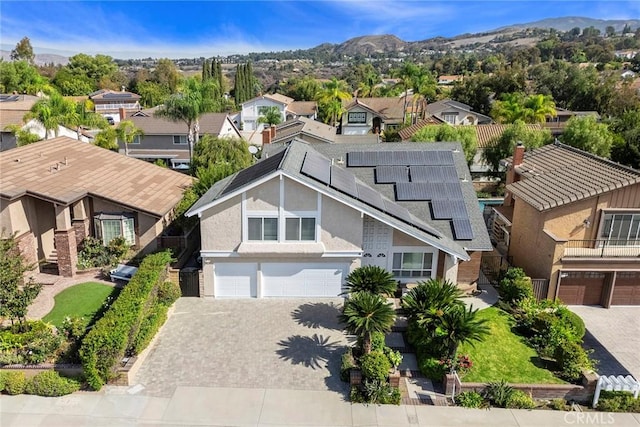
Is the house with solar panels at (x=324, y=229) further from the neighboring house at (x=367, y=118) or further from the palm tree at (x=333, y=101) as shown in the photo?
the neighboring house at (x=367, y=118)

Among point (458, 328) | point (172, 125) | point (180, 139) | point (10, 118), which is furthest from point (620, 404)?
point (10, 118)

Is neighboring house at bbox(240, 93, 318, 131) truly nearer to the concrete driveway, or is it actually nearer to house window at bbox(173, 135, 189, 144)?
house window at bbox(173, 135, 189, 144)

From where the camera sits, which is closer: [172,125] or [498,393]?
[498,393]

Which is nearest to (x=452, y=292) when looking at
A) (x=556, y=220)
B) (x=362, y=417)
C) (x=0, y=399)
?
(x=362, y=417)

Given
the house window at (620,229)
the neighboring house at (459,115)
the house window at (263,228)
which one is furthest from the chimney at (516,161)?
the neighboring house at (459,115)

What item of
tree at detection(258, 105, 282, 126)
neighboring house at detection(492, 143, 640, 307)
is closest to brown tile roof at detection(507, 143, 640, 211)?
neighboring house at detection(492, 143, 640, 307)

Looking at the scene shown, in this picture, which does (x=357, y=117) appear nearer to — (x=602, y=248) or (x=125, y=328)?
(x=602, y=248)
